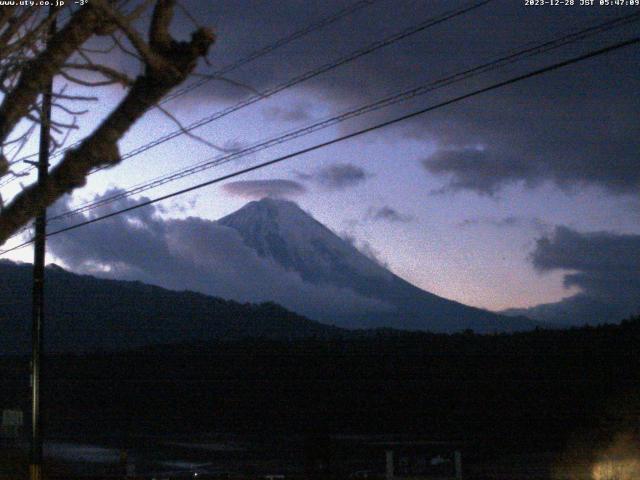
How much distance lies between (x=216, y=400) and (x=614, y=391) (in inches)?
1121

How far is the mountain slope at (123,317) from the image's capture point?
103062 millimetres

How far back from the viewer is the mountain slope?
338ft

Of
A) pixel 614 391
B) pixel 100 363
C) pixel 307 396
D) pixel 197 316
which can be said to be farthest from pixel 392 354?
pixel 197 316

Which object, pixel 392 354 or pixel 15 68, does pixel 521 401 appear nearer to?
pixel 392 354

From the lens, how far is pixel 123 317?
11112 cm

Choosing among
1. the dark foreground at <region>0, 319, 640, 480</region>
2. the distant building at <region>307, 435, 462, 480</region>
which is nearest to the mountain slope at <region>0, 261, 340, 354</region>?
the dark foreground at <region>0, 319, 640, 480</region>

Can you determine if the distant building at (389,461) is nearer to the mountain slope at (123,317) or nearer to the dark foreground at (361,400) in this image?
the dark foreground at (361,400)

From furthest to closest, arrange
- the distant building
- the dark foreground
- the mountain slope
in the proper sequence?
the mountain slope
the dark foreground
the distant building

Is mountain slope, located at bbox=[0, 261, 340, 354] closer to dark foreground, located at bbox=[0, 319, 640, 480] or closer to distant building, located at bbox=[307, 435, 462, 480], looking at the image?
dark foreground, located at bbox=[0, 319, 640, 480]

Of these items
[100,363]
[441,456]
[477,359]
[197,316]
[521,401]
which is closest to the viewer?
[441,456]

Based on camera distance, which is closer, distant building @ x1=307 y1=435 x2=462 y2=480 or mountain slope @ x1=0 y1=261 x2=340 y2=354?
distant building @ x1=307 y1=435 x2=462 y2=480

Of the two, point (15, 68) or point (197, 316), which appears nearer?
point (15, 68)

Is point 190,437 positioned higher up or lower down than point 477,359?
lower down

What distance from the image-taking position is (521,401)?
150ft
